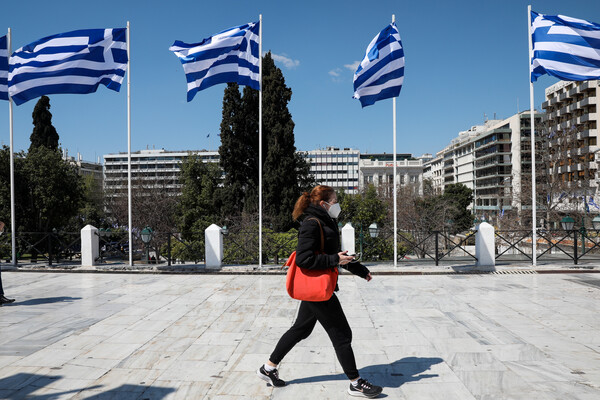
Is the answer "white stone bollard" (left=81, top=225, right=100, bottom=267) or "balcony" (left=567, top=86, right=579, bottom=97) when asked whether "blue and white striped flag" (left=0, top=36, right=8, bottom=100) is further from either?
"balcony" (left=567, top=86, right=579, bottom=97)

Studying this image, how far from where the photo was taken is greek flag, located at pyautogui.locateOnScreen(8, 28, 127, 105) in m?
11.3

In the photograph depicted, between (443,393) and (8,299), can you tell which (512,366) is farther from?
(8,299)

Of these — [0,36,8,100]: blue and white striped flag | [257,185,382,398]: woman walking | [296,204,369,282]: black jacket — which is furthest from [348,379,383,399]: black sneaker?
[0,36,8,100]: blue and white striped flag

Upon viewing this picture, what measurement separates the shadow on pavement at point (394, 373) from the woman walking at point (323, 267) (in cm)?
37

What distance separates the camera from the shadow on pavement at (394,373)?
3.96 meters

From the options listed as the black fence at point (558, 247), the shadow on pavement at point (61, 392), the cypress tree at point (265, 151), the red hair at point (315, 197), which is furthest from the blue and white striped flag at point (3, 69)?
the cypress tree at point (265, 151)

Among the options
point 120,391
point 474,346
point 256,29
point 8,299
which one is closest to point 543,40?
point 256,29

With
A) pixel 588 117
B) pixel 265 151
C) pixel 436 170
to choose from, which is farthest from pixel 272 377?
pixel 436 170

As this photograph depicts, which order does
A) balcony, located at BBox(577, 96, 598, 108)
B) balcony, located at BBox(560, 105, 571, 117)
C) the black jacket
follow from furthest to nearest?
balcony, located at BBox(560, 105, 571, 117) → balcony, located at BBox(577, 96, 598, 108) → the black jacket

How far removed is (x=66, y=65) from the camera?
11.3 m

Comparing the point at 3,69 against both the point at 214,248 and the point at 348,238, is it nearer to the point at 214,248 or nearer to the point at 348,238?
the point at 214,248

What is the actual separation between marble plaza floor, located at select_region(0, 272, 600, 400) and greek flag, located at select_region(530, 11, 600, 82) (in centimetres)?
524

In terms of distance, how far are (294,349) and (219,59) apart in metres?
8.61

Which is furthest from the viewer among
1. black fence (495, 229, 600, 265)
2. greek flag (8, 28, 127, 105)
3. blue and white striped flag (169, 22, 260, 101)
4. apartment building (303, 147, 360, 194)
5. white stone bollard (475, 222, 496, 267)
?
apartment building (303, 147, 360, 194)
